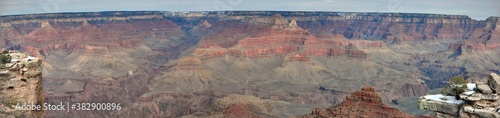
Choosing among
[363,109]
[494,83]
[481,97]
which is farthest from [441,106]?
[363,109]

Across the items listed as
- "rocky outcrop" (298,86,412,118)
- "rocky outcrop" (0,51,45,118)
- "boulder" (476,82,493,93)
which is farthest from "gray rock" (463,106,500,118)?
"rocky outcrop" (298,86,412,118)

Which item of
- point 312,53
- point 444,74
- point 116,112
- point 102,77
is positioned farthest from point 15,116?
point 444,74

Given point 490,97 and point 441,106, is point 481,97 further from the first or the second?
point 441,106

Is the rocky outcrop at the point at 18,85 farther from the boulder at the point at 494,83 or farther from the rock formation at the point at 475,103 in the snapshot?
the boulder at the point at 494,83

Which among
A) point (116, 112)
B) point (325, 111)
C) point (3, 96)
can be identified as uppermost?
point (3, 96)

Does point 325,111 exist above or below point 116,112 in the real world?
above

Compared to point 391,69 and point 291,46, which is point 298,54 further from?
point 391,69
